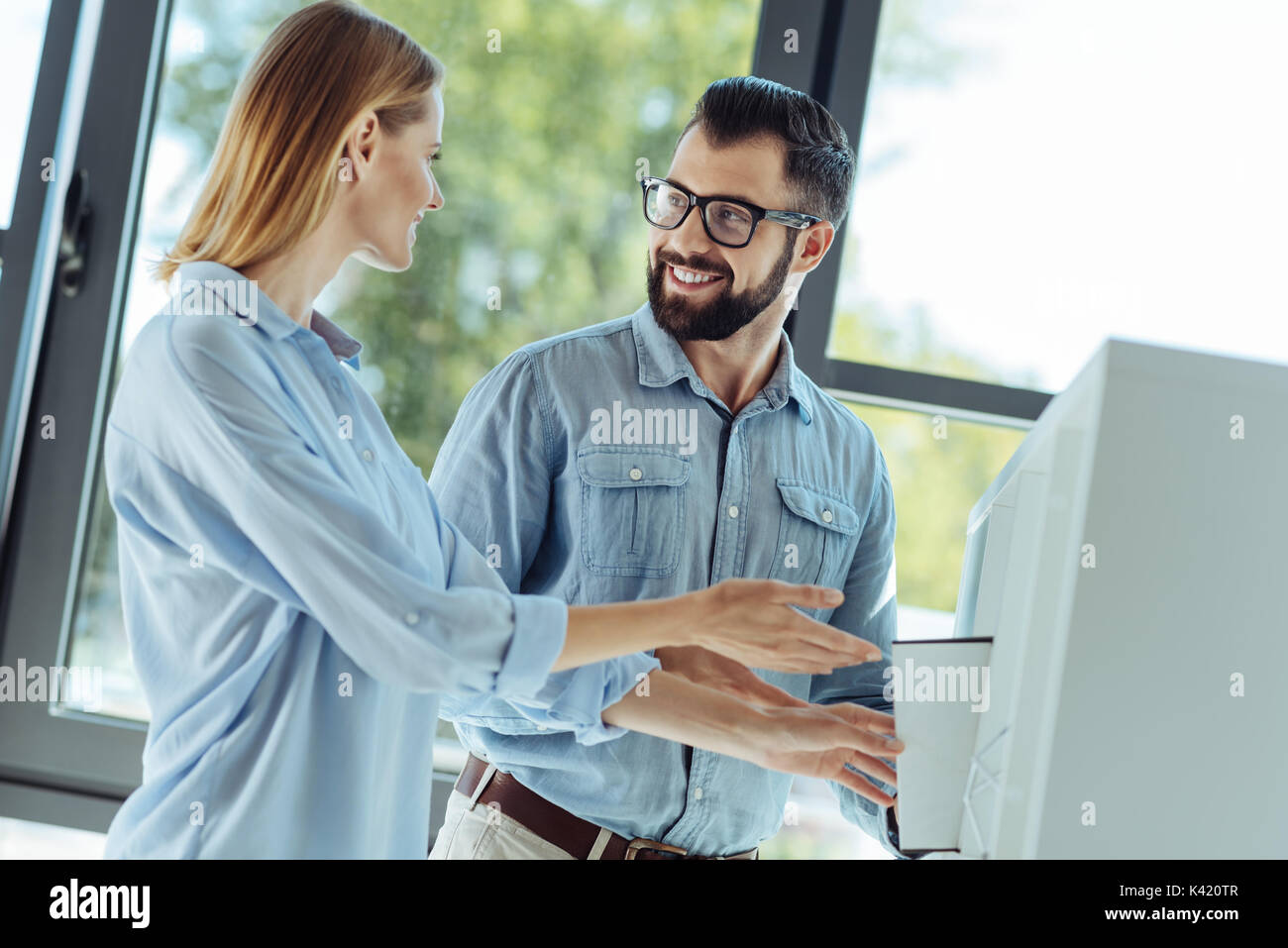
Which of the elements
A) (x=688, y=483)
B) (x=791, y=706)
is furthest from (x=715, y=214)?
(x=791, y=706)

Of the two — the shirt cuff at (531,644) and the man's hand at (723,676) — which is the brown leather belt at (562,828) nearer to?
the man's hand at (723,676)

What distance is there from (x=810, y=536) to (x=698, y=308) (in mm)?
325

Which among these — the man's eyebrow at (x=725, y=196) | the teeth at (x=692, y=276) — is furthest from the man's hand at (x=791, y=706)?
the man's eyebrow at (x=725, y=196)

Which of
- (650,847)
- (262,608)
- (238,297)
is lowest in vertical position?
(650,847)

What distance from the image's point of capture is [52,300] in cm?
175

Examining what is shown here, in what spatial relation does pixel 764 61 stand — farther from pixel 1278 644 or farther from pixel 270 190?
pixel 1278 644

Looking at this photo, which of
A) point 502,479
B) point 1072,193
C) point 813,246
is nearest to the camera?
point 502,479

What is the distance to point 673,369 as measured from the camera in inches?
53.5

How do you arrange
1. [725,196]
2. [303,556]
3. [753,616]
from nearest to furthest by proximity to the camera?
[303,556]
[753,616]
[725,196]

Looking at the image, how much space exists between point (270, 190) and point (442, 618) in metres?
0.42

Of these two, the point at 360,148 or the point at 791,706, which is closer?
the point at 360,148

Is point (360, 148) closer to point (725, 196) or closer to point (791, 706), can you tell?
point (725, 196)

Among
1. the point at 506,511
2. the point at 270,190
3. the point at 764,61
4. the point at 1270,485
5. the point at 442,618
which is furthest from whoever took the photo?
the point at 764,61
